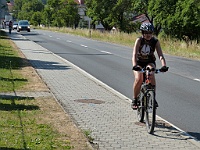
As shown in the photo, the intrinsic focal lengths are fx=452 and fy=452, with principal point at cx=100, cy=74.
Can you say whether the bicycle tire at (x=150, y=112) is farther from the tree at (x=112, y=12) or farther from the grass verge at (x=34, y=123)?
the tree at (x=112, y=12)

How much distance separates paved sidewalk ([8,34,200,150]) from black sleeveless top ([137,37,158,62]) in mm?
1225

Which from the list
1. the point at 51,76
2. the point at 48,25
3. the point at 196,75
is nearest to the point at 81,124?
the point at 51,76

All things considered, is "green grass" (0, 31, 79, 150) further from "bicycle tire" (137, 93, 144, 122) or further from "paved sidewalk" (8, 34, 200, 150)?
"bicycle tire" (137, 93, 144, 122)

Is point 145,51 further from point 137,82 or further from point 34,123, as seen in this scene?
point 34,123

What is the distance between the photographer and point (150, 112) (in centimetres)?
777

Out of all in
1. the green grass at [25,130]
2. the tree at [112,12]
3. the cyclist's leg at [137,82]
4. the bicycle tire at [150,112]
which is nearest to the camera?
the green grass at [25,130]

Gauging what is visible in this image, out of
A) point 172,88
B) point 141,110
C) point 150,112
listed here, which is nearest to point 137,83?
point 141,110

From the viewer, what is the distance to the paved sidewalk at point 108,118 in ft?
22.6

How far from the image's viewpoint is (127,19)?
71375mm

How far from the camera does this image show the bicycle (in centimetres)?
744

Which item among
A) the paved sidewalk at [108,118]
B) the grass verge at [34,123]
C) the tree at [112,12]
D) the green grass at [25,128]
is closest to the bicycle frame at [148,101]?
the paved sidewalk at [108,118]

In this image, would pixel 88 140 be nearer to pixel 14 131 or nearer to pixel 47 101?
pixel 14 131

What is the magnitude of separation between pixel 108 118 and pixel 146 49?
1.69 metres

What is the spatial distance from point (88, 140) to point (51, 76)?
8608 mm
